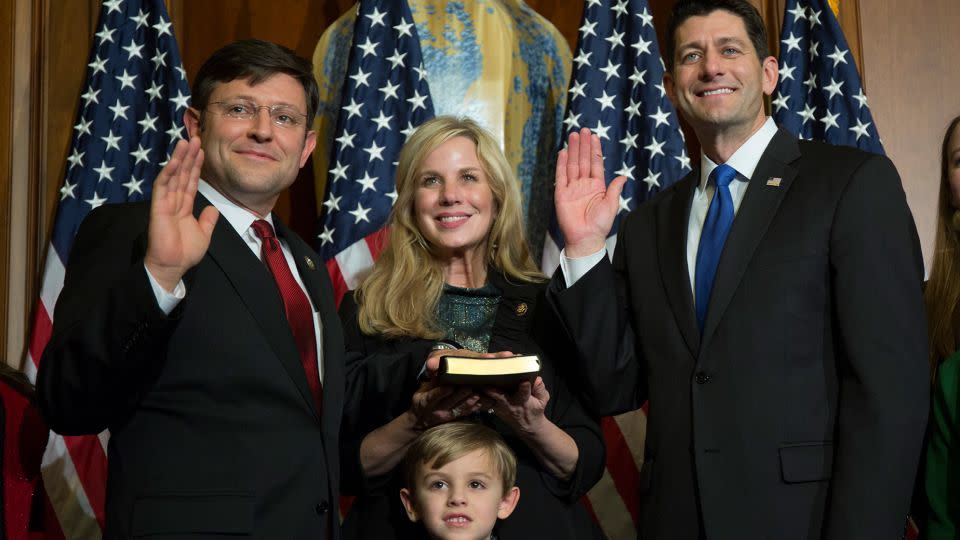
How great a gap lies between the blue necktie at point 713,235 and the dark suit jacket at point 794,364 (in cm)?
3

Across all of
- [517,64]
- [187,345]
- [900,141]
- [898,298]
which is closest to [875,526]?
[898,298]

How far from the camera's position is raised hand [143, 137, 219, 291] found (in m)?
1.96

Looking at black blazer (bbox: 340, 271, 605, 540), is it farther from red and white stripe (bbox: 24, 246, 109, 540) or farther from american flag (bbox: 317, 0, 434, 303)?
red and white stripe (bbox: 24, 246, 109, 540)

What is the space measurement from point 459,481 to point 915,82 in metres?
2.86

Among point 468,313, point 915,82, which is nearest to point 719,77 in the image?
point 468,313

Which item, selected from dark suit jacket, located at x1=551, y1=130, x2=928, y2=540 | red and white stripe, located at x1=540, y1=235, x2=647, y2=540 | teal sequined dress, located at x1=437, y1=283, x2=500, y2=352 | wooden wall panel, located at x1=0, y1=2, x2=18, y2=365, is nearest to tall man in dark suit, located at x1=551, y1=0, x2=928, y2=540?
dark suit jacket, located at x1=551, y1=130, x2=928, y2=540

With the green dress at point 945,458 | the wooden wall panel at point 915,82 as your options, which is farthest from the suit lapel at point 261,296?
the wooden wall panel at point 915,82

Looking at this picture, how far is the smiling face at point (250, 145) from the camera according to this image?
2.52m

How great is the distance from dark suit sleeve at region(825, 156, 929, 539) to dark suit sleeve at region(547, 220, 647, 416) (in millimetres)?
523

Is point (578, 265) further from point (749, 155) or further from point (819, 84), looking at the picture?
point (819, 84)

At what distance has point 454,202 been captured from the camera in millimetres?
3043

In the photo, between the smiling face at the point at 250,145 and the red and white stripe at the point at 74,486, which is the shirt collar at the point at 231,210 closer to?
the smiling face at the point at 250,145

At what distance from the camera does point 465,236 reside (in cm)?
301

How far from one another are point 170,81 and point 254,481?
2460 mm
